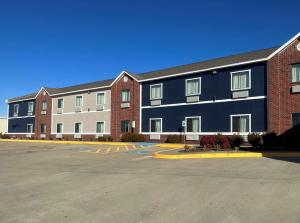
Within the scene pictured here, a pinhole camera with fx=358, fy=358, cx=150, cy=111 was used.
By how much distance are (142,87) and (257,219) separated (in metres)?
28.5

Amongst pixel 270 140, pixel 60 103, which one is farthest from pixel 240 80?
pixel 60 103

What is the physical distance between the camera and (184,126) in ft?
99.3

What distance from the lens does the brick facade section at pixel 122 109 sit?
34938 millimetres

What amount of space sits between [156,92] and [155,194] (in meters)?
24.6

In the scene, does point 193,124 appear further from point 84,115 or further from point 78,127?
point 78,127

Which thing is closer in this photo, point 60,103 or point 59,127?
point 59,127

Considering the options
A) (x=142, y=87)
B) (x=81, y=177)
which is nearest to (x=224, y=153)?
(x=81, y=177)

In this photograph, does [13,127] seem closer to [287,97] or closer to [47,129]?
[47,129]

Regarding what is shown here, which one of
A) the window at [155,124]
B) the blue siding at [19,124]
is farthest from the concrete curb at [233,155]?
the blue siding at [19,124]

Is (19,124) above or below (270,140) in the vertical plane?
above

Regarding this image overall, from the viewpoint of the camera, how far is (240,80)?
2720 cm

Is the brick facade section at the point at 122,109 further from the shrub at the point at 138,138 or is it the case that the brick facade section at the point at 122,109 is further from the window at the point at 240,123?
the window at the point at 240,123

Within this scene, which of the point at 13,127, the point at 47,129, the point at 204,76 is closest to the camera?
the point at 204,76

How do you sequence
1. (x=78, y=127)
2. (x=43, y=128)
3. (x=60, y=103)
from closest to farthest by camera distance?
1. (x=78, y=127)
2. (x=60, y=103)
3. (x=43, y=128)
